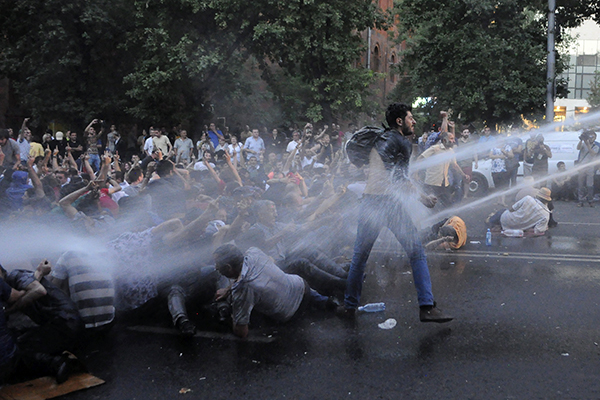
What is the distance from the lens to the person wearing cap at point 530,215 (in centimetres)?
985

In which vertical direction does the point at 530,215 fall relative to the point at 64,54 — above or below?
below

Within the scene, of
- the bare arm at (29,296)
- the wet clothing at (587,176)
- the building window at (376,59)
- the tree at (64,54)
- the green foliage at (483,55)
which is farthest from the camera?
the building window at (376,59)

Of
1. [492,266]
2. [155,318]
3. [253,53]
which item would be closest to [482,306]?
[492,266]

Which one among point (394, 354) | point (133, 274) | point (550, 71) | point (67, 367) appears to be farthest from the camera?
point (550, 71)

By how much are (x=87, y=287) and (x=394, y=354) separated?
7.61 feet

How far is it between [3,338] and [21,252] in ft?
5.43

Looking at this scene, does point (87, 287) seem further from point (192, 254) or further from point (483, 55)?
point (483, 55)

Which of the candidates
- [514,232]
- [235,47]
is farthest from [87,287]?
[235,47]

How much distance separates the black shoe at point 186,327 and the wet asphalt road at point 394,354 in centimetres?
7

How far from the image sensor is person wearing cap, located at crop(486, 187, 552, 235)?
9852 millimetres

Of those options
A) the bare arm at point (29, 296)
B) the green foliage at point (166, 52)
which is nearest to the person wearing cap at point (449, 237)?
the bare arm at point (29, 296)

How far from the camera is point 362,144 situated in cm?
507

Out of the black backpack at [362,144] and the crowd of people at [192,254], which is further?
the black backpack at [362,144]

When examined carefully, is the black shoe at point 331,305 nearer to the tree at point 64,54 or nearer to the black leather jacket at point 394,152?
the black leather jacket at point 394,152
